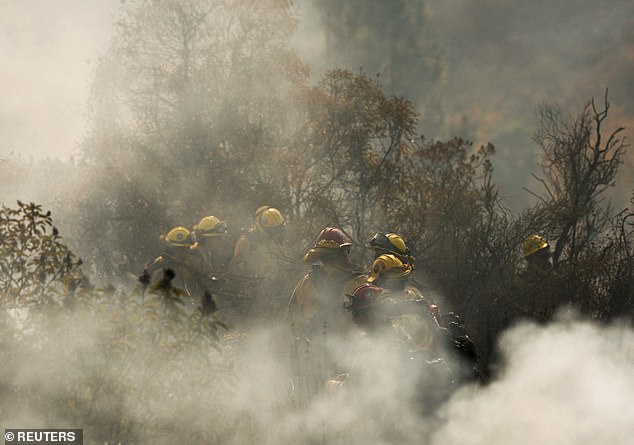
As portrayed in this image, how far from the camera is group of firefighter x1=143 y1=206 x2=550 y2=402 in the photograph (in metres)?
6.52

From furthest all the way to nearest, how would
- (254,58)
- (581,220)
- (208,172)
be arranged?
(254,58)
(208,172)
(581,220)

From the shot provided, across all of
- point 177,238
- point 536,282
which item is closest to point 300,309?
point 177,238

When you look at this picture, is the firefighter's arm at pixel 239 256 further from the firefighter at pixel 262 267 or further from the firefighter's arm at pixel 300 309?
the firefighter's arm at pixel 300 309

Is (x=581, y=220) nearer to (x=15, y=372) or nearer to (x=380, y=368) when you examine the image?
(x=380, y=368)

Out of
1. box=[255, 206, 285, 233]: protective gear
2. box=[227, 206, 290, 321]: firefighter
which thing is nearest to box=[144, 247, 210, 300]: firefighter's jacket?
box=[227, 206, 290, 321]: firefighter

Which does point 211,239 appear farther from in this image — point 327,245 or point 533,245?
point 533,245

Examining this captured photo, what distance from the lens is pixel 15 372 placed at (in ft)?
16.7

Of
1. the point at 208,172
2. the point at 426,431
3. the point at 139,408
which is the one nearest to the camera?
the point at 139,408

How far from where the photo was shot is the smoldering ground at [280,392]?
4922 mm

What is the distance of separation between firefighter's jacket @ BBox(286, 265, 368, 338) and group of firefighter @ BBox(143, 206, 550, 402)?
0.01 meters

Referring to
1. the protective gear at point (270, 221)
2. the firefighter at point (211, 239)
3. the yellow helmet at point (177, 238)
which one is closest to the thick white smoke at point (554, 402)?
the protective gear at point (270, 221)

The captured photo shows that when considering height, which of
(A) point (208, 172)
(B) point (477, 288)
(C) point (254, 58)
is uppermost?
(C) point (254, 58)

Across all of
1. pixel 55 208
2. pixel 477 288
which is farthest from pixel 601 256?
pixel 55 208

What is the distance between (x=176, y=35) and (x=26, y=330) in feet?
52.3
